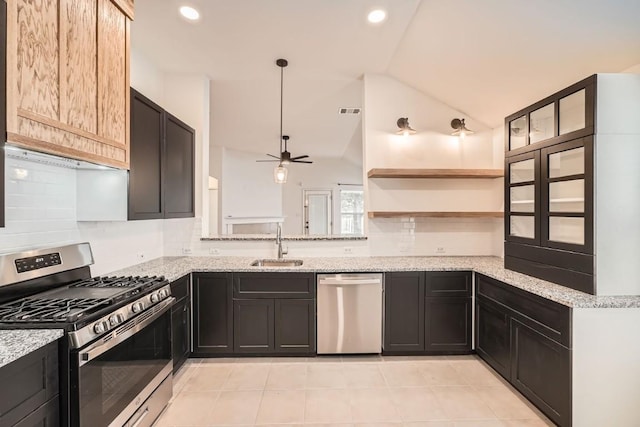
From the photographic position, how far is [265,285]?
9.89ft

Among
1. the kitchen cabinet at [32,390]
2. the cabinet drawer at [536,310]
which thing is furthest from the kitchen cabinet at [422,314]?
the kitchen cabinet at [32,390]

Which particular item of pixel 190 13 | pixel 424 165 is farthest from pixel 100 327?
pixel 424 165

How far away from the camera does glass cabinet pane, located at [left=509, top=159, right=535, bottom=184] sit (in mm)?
2594

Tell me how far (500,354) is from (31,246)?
3.46 m

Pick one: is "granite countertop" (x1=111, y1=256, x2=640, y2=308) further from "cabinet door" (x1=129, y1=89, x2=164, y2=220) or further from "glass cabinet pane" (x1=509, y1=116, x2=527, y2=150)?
"glass cabinet pane" (x1=509, y1=116, x2=527, y2=150)

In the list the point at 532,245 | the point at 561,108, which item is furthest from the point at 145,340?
the point at 561,108

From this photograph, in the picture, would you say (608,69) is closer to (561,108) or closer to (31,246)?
(561,108)

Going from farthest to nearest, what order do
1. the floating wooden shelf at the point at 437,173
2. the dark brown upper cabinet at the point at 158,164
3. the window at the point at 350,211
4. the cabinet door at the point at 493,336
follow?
the window at the point at 350,211 < the floating wooden shelf at the point at 437,173 < the cabinet door at the point at 493,336 < the dark brown upper cabinet at the point at 158,164

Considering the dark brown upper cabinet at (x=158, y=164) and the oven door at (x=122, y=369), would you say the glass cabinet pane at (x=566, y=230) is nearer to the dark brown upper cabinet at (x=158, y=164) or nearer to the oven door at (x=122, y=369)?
the oven door at (x=122, y=369)

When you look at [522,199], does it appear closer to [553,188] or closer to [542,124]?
[553,188]

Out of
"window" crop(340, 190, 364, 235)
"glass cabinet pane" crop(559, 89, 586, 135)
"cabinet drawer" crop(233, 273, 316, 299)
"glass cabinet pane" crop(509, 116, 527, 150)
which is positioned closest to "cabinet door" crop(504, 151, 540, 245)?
"glass cabinet pane" crop(509, 116, 527, 150)

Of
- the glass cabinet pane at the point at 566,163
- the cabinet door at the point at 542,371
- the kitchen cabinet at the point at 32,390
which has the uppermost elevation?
the glass cabinet pane at the point at 566,163

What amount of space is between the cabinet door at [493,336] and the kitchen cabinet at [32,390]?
9.33 feet

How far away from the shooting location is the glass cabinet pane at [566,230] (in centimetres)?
212
